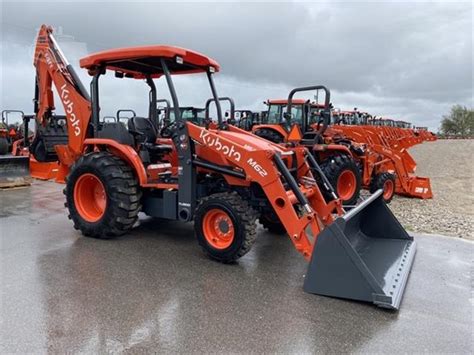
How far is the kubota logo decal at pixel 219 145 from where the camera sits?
15.3ft

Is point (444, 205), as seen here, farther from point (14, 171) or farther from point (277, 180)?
point (14, 171)

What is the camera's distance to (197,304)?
Answer: 12.1 ft

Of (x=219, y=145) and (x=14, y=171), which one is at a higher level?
(x=219, y=145)

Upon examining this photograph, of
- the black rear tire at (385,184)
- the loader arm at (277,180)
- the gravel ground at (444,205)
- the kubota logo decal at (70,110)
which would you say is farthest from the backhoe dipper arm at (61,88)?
the black rear tire at (385,184)

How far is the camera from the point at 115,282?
13.5ft

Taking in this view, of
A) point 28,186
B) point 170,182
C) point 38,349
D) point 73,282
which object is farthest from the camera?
point 28,186

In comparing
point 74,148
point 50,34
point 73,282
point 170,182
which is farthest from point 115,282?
point 50,34

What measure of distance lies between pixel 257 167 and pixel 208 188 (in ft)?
3.12

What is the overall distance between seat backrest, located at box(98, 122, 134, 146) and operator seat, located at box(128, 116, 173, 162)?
0.40 ft

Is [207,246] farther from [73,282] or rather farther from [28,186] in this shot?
[28,186]

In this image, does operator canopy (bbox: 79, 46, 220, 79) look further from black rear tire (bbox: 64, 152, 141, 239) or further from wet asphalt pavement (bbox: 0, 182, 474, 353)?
wet asphalt pavement (bbox: 0, 182, 474, 353)

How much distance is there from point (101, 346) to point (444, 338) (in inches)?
102

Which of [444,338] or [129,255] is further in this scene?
[129,255]

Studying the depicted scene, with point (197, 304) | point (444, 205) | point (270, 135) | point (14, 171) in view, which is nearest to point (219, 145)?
point (197, 304)
